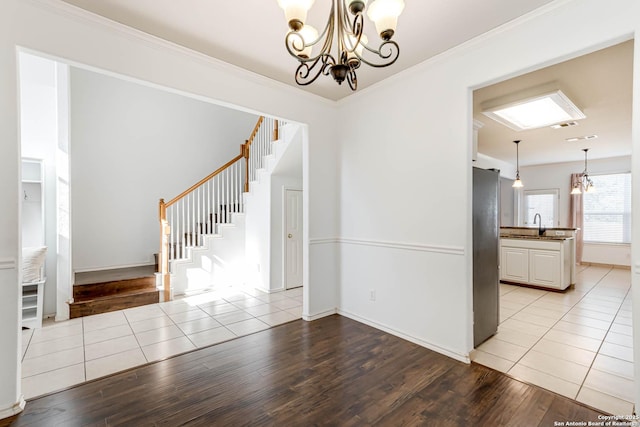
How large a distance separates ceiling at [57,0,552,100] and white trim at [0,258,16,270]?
75.7 inches

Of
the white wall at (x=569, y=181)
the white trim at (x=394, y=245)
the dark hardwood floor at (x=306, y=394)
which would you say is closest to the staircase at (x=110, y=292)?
the dark hardwood floor at (x=306, y=394)

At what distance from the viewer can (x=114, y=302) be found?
397 centimetres

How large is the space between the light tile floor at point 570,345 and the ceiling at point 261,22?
294 cm

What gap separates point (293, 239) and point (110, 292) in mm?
2842

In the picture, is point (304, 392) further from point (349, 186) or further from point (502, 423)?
point (349, 186)

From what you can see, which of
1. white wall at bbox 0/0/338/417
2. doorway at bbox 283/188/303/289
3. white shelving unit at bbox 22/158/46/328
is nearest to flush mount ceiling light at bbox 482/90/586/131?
white wall at bbox 0/0/338/417

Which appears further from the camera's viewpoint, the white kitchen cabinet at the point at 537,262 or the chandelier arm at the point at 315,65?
the white kitchen cabinet at the point at 537,262

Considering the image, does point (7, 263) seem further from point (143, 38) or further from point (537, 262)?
point (537, 262)

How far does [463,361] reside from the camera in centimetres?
263

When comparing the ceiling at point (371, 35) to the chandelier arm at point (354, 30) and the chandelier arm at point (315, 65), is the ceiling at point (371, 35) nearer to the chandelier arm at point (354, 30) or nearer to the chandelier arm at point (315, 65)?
the chandelier arm at point (315, 65)

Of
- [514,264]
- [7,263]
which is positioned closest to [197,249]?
[7,263]

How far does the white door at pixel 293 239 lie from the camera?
5086 millimetres

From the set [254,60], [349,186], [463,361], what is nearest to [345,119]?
[349,186]

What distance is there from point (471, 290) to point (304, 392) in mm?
1755
